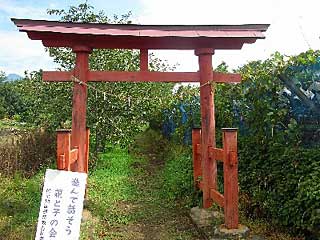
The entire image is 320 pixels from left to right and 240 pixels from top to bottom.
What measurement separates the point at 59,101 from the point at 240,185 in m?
5.13

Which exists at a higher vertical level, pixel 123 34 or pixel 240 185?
pixel 123 34

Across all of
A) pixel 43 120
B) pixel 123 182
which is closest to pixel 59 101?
pixel 43 120

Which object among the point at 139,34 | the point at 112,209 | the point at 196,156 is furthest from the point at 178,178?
the point at 139,34

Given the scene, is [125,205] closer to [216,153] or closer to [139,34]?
[216,153]

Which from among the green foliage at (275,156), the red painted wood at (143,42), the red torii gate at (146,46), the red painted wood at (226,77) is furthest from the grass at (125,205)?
the red painted wood at (143,42)

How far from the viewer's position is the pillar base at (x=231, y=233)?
4587mm

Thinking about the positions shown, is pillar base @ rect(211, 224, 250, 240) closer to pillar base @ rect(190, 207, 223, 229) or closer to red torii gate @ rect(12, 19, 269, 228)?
pillar base @ rect(190, 207, 223, 229)

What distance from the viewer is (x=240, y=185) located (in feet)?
19.9

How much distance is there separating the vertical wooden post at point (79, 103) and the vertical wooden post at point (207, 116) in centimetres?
164

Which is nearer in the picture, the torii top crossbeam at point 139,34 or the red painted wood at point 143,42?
the torii top crossbeam at point 139,34

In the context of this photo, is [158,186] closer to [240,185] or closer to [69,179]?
[240,185]

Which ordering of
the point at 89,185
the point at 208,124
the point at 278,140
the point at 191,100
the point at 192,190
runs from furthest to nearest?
the point at 191,100, the point at 89,185, the point at 192,190, the point at 208,124, the point at 278,140

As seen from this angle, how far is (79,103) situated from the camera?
19.2 feet

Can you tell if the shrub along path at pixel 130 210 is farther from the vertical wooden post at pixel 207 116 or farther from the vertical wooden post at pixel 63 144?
the vertical wooden post at pixel 63 144
